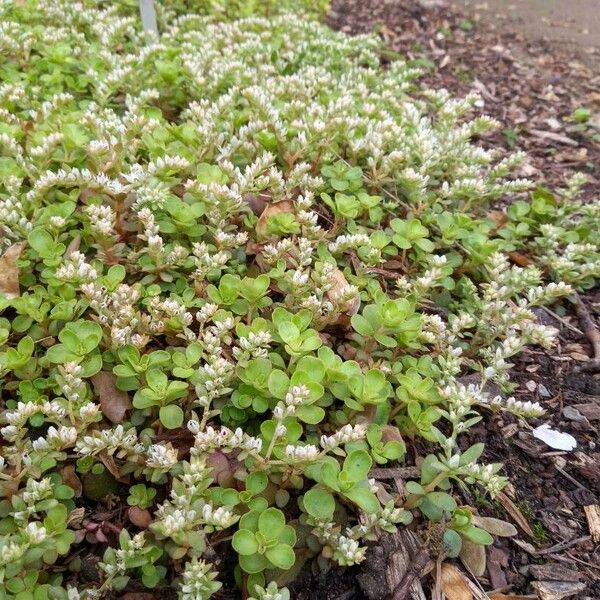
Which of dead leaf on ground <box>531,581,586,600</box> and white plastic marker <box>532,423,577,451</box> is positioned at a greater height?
white plastic marker <box>532,423,577,451</box>

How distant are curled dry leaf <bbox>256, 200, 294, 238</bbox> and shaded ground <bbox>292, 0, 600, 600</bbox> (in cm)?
115

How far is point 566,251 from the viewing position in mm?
2887

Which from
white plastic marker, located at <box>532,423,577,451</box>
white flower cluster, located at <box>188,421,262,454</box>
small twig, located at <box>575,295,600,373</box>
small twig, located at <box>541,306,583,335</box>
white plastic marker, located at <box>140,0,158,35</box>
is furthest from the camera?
white plastic marker, located at <box>140,0,158,35</box>

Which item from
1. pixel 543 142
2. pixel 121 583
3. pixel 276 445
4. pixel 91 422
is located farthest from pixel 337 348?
pixel 543 142

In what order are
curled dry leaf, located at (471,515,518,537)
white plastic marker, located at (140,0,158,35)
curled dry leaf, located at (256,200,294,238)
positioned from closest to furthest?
curled dry leaf, located at (471,515,518,537), curled dry leaf, located at (256,200,294,238), white plastic marker, located at (140,0,158,35)

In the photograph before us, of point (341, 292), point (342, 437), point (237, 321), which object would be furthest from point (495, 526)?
point (237, 321)

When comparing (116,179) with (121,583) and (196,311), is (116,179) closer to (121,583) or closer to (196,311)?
(196,311)

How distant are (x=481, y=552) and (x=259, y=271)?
1277mm

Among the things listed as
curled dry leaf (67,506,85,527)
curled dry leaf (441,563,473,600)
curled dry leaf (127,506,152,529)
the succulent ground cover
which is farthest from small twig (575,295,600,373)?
curled dry leaf (67,506,85,527)

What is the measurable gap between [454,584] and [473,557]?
112mm

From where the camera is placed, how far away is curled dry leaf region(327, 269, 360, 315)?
2219 millimetres

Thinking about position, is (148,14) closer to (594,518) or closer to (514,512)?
(514,512)

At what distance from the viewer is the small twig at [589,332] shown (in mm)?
2609

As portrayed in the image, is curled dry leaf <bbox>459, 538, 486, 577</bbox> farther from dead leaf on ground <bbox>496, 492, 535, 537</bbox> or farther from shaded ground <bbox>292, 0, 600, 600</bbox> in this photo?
dead leaf on ground <bbox>496, 492, 535, 537</bbox>
